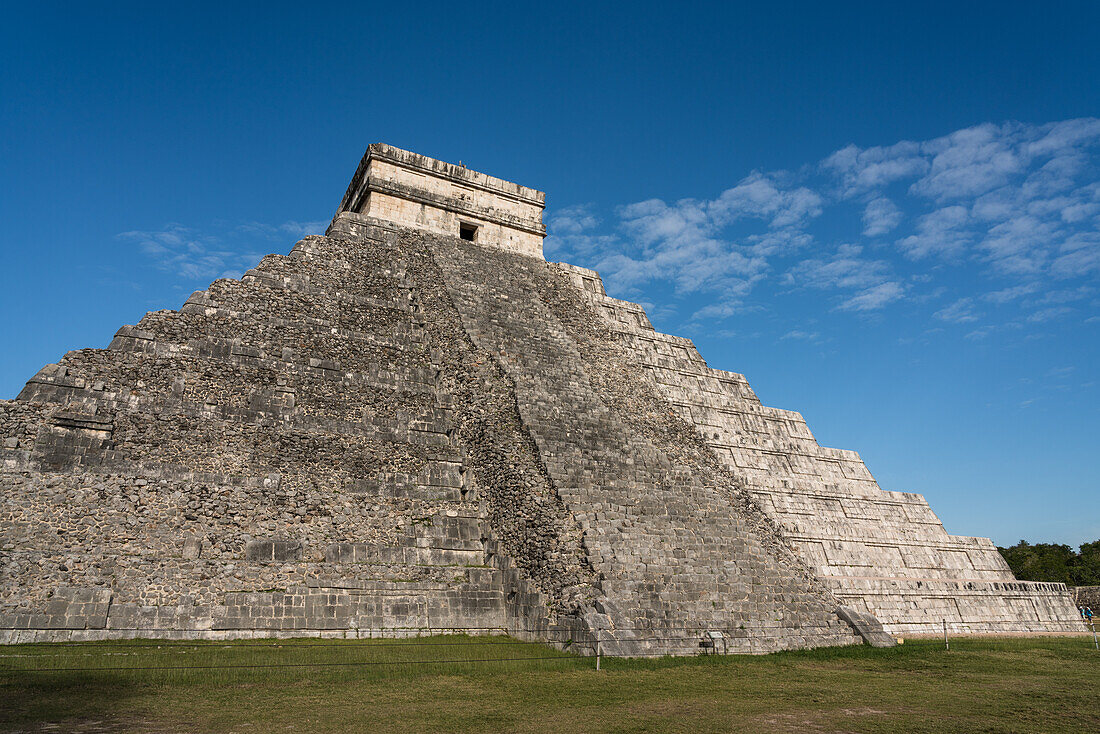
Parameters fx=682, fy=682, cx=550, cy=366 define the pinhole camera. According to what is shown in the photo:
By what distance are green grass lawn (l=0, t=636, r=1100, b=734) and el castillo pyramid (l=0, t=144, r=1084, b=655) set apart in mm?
727

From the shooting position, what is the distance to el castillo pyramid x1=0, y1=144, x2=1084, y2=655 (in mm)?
10023

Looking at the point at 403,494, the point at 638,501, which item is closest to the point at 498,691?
the point at 638,501

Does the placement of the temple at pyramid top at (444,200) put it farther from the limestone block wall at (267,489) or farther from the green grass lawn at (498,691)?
the green grass lawn at (498,691)

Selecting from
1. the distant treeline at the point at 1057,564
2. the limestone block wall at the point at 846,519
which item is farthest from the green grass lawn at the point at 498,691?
the distant treeline at the point at 1057,564

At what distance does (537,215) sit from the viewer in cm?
2152

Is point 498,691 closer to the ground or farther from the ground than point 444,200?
closer to the ground

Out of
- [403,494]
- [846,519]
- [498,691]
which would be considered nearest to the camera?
[498,691]

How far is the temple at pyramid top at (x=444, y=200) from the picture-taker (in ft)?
62.1

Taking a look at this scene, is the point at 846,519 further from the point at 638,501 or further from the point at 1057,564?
the point at 1057,564

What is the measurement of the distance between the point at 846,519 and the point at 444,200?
13.9 meters

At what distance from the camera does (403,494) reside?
484 inches

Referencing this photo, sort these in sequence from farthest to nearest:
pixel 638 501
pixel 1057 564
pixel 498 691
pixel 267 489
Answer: pixel 1057 564, pixel 638 501, pixel 267 489, pixel 498 691

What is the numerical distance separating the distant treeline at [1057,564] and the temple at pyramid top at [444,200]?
1356 inches

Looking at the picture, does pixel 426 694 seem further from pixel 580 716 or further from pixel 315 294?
pixel 315 294
